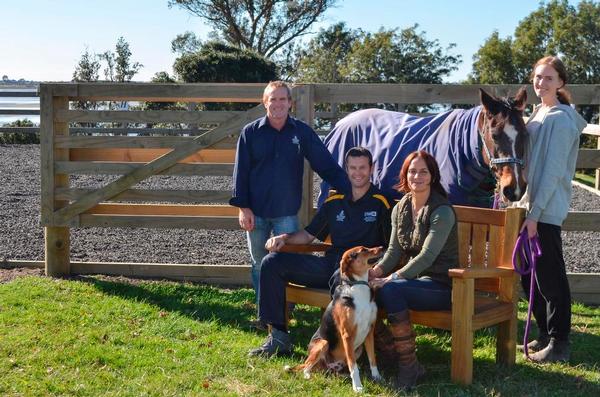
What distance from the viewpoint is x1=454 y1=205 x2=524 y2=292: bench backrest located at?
14.6 feet

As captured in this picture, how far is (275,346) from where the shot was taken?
4.66m

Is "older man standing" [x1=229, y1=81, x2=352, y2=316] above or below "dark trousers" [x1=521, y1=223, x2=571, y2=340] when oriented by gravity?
above

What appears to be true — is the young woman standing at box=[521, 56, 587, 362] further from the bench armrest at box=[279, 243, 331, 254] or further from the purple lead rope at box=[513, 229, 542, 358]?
the bench armrest at box=[279, 243, 331, 254]

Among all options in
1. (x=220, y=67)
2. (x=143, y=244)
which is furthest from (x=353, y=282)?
(x=220, y=67)

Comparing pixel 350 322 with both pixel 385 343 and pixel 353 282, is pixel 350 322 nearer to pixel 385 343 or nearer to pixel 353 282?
pixel 353 282

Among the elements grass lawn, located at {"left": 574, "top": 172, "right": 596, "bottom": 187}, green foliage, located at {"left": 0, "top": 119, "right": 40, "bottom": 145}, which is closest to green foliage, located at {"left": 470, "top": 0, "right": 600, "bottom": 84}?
grass lawn, located at {"left": 574, "top": 172, "right": 596, "bottom": 187}

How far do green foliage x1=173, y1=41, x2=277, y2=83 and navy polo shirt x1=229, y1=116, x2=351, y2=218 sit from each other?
→ 17.8 m

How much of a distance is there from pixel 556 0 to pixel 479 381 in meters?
24.7

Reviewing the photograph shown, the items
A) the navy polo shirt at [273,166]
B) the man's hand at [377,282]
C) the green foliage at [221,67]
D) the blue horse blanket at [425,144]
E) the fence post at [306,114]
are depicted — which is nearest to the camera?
the man's hand at [377,282]

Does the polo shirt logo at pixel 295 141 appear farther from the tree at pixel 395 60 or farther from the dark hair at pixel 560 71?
the tree at pixel 395 60

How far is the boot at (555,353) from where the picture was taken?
4648mm

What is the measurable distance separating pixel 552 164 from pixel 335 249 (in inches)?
56.0

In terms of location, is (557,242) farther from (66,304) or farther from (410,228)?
(66,304)

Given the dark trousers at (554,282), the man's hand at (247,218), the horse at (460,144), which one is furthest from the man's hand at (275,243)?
the dark trousers at (554,282)
